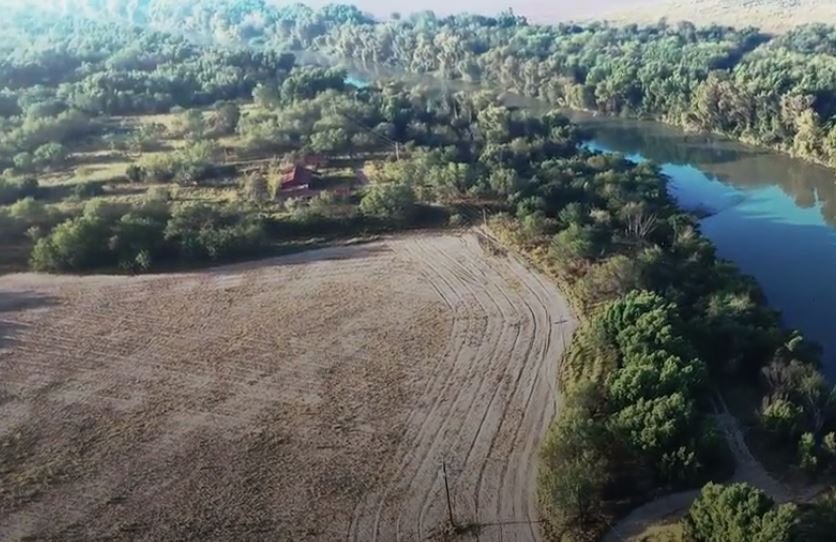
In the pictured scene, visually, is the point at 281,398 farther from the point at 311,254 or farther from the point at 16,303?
the point at 16,303

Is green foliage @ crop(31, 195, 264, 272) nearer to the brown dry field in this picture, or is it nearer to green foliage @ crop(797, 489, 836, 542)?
the brown dry field

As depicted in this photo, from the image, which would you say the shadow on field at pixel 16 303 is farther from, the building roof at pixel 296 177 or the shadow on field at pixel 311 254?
the building roof at pixel 296 177

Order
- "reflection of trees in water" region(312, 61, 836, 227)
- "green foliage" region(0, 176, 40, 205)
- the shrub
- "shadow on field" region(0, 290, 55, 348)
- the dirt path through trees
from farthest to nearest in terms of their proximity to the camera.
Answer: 1. "reflection of trees in water" region(312, 61, 836, 227)
2. the shrub
3. "green foliage" region(0, 176, 40, 205)
4. "shadow on field" region(0, 290, 55, 348)
5. the dirt path through trees

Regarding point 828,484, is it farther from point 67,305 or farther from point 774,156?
point 774,156

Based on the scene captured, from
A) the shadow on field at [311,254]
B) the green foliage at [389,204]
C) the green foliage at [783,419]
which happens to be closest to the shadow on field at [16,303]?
the shadow on field at [311,254]

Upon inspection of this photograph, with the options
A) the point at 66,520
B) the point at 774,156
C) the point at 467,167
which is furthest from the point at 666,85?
the point at 66,520

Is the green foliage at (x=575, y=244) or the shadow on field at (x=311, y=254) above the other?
the green foliage at (x=575, y=244)

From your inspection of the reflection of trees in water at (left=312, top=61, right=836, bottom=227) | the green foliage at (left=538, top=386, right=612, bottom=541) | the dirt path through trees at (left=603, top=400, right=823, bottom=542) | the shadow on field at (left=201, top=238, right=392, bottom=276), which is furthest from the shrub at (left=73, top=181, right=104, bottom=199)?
the reflection of trees in water at (left=312, top=61, right=836, bottom=227)
